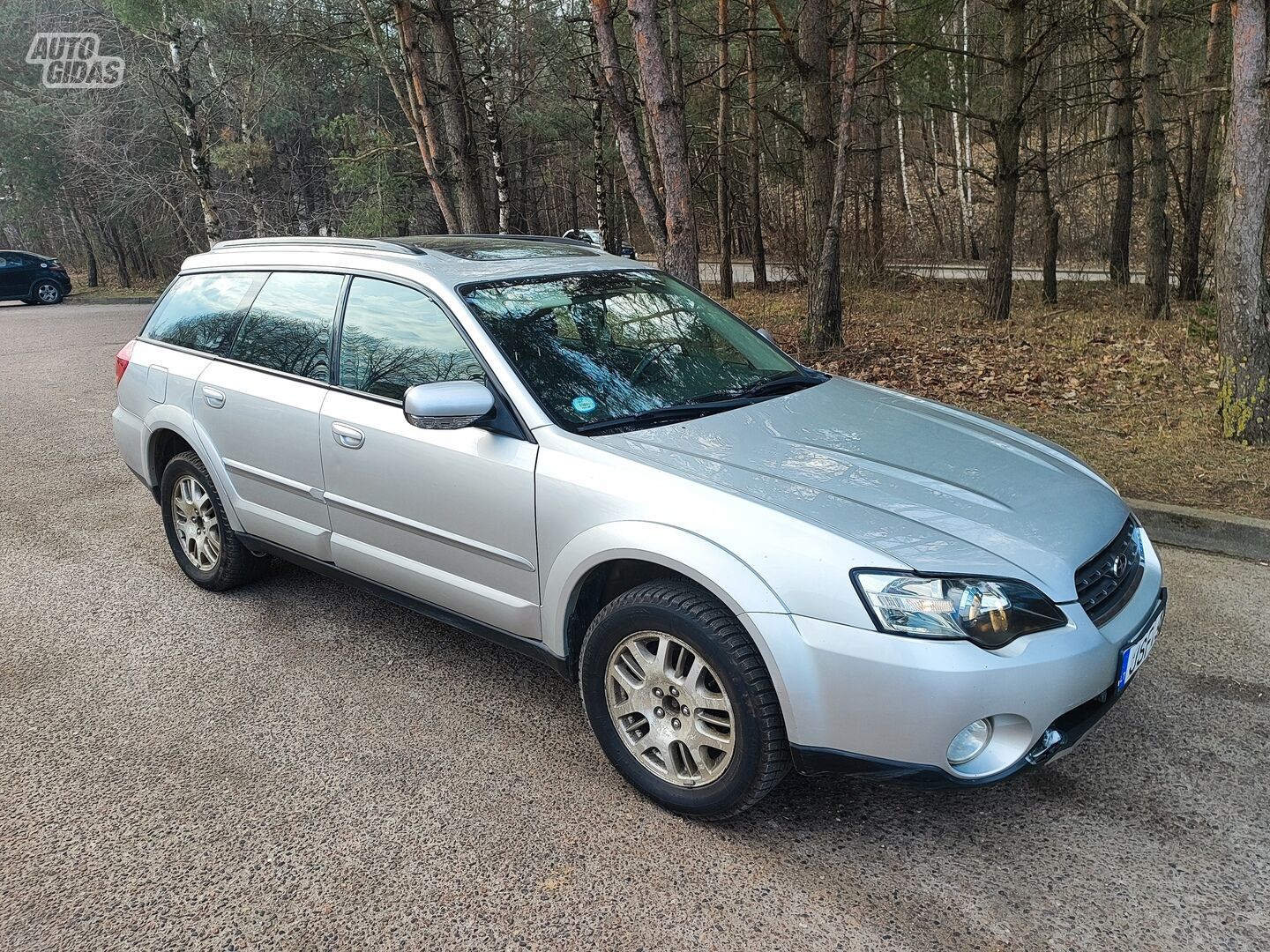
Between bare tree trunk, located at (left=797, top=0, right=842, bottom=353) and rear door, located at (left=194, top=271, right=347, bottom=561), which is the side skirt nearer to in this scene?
rear door, located at (left=194, top=271, right=347, bottom=561)

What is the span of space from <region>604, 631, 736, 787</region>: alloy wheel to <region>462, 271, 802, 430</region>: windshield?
0.83m

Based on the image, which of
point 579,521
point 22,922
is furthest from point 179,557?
point 579,521

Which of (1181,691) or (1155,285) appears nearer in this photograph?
(1181,691)

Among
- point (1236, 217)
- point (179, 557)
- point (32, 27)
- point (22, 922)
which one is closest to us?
point (22, 922)

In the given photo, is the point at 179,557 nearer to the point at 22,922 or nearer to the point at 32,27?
the point at 22,922

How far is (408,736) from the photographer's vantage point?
3.47 m

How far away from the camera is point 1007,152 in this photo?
41.5 feet

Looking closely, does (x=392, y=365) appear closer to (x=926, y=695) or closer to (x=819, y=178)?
(x=926, y=695)

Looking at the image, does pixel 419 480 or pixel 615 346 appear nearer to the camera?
pixel 419 480

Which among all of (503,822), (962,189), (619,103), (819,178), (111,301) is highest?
(962,189)

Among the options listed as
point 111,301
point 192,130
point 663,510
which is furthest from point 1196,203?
point 111,301

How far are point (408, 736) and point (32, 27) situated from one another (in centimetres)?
3492

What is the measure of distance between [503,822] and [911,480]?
1.71 m

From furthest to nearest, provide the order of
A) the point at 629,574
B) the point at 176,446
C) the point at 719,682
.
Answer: the point at 176,446, the point at 629,574, the point at 719,682
